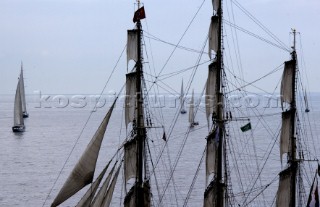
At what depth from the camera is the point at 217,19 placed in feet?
135

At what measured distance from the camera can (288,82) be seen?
1608 inches

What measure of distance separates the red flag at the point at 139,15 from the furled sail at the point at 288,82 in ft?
32.3

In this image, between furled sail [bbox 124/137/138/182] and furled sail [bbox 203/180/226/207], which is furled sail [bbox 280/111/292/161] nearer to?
furled sail [bbox 203/180/226/207]

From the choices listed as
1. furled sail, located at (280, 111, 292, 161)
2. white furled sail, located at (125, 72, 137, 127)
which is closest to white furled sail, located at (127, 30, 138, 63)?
white furled sail, located at (125, 72, 137, 127)

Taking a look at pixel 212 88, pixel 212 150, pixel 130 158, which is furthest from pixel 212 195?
pixel 212 88

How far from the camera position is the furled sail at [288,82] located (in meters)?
40.5

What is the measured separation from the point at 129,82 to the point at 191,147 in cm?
8657

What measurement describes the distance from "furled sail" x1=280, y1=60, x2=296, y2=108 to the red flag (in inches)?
387

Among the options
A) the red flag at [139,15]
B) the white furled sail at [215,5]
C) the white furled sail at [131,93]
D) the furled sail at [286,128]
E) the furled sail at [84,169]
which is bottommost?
the furled sail at [84,169]

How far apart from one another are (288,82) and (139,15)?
10.6 m

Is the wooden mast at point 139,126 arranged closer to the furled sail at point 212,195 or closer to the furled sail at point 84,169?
the furled sail at point 84,169

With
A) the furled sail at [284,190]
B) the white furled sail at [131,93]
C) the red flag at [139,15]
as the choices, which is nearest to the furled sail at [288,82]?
the furled sail at [284,190]

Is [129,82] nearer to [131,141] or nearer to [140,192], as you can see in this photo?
[131,141]

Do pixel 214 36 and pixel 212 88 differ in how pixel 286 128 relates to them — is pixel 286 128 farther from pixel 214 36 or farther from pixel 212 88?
pixel 214 36
